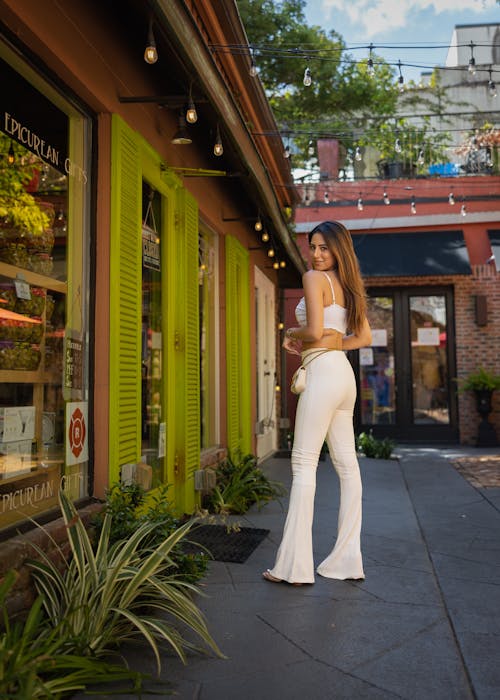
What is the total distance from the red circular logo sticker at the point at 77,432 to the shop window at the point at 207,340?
Answer: 8.60 ft

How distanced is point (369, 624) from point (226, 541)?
164 cm

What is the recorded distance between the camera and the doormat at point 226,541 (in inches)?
155

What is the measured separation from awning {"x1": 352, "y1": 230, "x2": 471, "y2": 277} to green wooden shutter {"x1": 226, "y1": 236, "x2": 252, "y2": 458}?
4.72 m

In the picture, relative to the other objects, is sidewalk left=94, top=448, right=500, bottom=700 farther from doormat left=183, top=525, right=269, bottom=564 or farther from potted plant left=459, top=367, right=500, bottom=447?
potted plant left=459, top=367, right=500, bottom=447

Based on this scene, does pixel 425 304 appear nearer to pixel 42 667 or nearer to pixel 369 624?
pixel 369 624

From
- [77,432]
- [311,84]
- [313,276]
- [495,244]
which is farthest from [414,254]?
[77,432]

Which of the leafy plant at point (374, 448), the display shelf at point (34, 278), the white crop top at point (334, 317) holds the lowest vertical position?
the leafy plant at point (374, 448)

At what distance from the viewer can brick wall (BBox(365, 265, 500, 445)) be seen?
12.0m

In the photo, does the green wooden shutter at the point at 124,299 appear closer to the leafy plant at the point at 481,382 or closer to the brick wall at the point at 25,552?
the brick wall at the point at 25,552

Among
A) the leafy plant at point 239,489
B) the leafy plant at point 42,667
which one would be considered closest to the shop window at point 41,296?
the leafy plant at point 42,667

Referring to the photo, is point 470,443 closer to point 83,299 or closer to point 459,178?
point 459,178

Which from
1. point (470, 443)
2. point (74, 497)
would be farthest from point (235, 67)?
point (470, 443)

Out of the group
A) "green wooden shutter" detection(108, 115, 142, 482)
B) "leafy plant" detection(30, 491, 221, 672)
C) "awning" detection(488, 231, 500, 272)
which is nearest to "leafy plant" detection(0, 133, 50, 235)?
"green wooden shutter" detection(108, 115, 142, 482)

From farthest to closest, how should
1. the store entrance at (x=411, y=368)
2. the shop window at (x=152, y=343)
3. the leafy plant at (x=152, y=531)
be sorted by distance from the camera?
the store entrance at (x=411, y=368) < the shop window at (x=152, y=343) < the leafy plant at (x=152, y=531)
